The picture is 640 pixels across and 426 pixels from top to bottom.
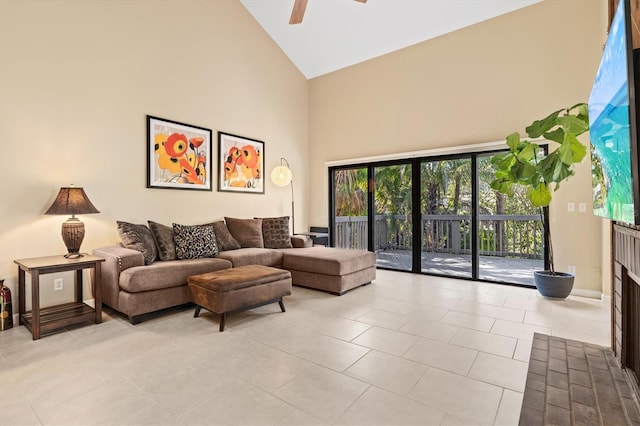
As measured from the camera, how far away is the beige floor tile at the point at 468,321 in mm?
2906

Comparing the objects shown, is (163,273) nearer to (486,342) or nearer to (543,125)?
(486,342)

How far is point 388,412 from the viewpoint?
1676 mm

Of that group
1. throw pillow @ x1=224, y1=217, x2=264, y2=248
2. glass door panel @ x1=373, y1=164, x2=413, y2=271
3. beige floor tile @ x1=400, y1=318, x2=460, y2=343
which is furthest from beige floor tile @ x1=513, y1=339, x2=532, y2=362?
throw pillow @ x1=224, y1=217, x2=264, y2=248

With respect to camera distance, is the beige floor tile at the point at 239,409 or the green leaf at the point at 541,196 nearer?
the beige floor tile at the point at 239,409

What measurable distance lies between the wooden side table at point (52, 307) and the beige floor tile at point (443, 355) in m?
2.89

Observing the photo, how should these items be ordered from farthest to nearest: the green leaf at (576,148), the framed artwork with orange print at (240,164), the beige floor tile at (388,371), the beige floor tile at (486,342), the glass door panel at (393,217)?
the glass door panel at (393,217), the framed artwork with orange print at (240,164), the green leaf at (576,148), the beige floor tile at (486,342), the beige floor tile at (388,371)

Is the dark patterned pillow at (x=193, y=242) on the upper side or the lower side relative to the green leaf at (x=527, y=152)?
lower

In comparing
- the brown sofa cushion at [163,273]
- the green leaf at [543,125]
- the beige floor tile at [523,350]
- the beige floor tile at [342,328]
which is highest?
the green leaf at [543,125]

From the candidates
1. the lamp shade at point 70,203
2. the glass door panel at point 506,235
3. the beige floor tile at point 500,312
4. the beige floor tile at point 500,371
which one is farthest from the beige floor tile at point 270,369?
the glass door panel at point 506,235

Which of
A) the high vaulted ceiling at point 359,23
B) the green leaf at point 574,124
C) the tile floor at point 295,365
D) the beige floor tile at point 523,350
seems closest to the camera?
the tile floor at point 295,365

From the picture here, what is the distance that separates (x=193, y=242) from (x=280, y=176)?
7.19 ft

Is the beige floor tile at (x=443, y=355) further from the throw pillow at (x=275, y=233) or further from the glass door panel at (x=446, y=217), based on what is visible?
the throw pillow at (x=275, y=233)

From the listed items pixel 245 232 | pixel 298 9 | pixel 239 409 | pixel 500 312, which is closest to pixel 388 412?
pixel 239 409

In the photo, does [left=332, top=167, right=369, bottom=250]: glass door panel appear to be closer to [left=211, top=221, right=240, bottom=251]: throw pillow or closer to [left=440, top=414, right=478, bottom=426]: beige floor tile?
[left=211, top=221, right=240, bottom=251]: throw pillow
